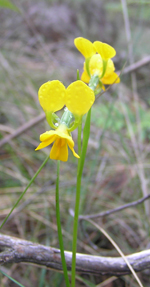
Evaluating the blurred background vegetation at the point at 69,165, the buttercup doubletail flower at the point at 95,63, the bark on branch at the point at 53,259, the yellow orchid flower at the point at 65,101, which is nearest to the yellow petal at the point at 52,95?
the yellow orchid flower at the point at 65,101

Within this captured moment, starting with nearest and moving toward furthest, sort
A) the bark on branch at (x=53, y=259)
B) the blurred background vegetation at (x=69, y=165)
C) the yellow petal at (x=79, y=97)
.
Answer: the yellow petal at (x=79, y=97) → the bark on branch at (x=53, y=259) → the blurred background vegetation at (x=69, y=165)

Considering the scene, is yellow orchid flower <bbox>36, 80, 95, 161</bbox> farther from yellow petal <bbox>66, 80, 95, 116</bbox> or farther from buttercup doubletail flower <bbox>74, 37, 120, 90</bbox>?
buttercup doubletail flower <bbox>74, 37, 120, 90</bbox>

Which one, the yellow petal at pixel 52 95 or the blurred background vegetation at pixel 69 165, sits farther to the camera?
the blurred background vegetation at pixel 69 165

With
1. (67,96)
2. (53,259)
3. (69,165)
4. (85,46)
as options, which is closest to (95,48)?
(85,46)

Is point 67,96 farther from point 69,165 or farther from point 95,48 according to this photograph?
point 69,165

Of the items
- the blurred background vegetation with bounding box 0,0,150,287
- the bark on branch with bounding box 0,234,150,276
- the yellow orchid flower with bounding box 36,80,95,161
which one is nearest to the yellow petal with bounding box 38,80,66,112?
the yellow orchid flower with bounding box 36,80,95,161

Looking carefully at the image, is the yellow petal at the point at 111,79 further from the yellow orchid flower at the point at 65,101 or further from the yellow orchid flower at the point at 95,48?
the yellow orchid flower at the point at 65,101

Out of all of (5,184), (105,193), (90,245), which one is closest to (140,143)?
(105,193)

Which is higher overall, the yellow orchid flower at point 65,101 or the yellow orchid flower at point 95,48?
the yellow orchid flower at point 95,48
